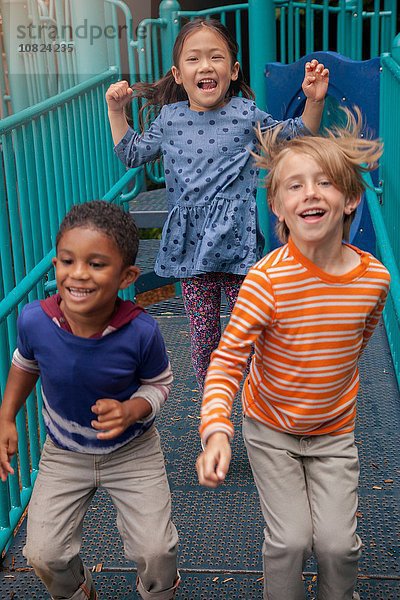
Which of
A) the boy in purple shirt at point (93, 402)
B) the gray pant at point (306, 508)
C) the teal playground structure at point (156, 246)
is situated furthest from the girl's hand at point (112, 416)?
the teal playground structure at point (156, 246)

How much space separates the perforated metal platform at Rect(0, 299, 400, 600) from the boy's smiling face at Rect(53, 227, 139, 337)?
3.82ft

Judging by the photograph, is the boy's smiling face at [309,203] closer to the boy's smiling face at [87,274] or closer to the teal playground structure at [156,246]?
the boy's smiling face at [87,274]

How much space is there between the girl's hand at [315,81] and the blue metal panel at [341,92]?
2.29 m

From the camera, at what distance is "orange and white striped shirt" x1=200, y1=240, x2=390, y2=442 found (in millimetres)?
2410

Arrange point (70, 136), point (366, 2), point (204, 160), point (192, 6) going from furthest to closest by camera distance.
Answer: point (366, 2), point (192, 6), point (70, 136), point (204, 160)

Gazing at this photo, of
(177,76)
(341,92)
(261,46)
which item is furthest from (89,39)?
(177,76)

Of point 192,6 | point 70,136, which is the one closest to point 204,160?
point 70,136

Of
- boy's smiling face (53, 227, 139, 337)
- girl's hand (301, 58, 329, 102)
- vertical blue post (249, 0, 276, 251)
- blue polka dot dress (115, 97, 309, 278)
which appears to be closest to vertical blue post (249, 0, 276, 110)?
vertical blue post (249, 0, 276, 251)

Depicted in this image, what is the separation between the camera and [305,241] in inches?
97.3

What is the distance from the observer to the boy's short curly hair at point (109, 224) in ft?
8.21

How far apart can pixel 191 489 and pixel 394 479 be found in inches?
32.5

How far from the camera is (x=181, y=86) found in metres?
4.00

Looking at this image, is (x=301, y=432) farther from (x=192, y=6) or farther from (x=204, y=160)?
(x=192, y=6)

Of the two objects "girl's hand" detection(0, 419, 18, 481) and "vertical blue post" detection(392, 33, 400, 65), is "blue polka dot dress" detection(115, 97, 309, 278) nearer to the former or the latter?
"vertical blue post" detection(392, 33, 400, 65)
